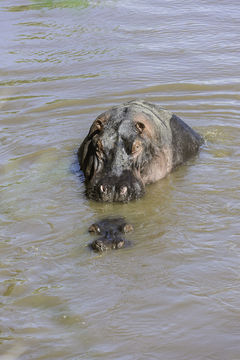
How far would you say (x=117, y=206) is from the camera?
7.62 metres

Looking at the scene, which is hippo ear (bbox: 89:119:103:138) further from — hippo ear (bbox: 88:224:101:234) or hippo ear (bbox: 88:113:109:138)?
hippo ear (bbox: 88:224:101:234)

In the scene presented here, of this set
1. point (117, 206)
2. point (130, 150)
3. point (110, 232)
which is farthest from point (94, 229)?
point (130, 150)

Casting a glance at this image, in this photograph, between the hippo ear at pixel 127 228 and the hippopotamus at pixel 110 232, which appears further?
the hippo ear at pixel 127 228

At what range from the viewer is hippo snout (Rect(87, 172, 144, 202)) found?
25.1 ft

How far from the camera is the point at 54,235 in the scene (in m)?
6.93

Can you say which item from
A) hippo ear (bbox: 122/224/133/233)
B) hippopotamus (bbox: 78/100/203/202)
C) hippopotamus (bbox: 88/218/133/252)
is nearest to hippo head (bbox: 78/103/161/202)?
hippopotamus (bbox: 78/100/203/202)

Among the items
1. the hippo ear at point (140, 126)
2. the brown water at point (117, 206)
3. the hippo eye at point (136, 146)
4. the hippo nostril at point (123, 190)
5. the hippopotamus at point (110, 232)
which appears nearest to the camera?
the brown water at point (117, 206)

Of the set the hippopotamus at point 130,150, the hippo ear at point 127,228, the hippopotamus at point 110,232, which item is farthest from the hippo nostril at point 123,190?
the hippo ear at point 127,228

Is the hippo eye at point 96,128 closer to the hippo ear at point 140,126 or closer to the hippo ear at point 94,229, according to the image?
the hippo ear at point 140,126

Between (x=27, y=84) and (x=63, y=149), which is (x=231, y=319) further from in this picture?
(x=27, y=84)

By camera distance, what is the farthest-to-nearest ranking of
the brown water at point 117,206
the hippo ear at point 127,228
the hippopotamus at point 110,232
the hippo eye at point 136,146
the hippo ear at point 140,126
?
the hippo ear at point 140,126
the hippo eye at point 136,146
the hippo ear at point 127,228
the hippopotamus at point 110,232
the brown water at point 117,206

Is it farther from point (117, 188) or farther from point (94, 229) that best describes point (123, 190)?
point (94, 229)

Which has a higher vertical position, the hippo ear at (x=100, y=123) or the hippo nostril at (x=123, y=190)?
the hippo ear at (x=100, y=123)

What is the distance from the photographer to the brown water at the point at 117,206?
5.13m
